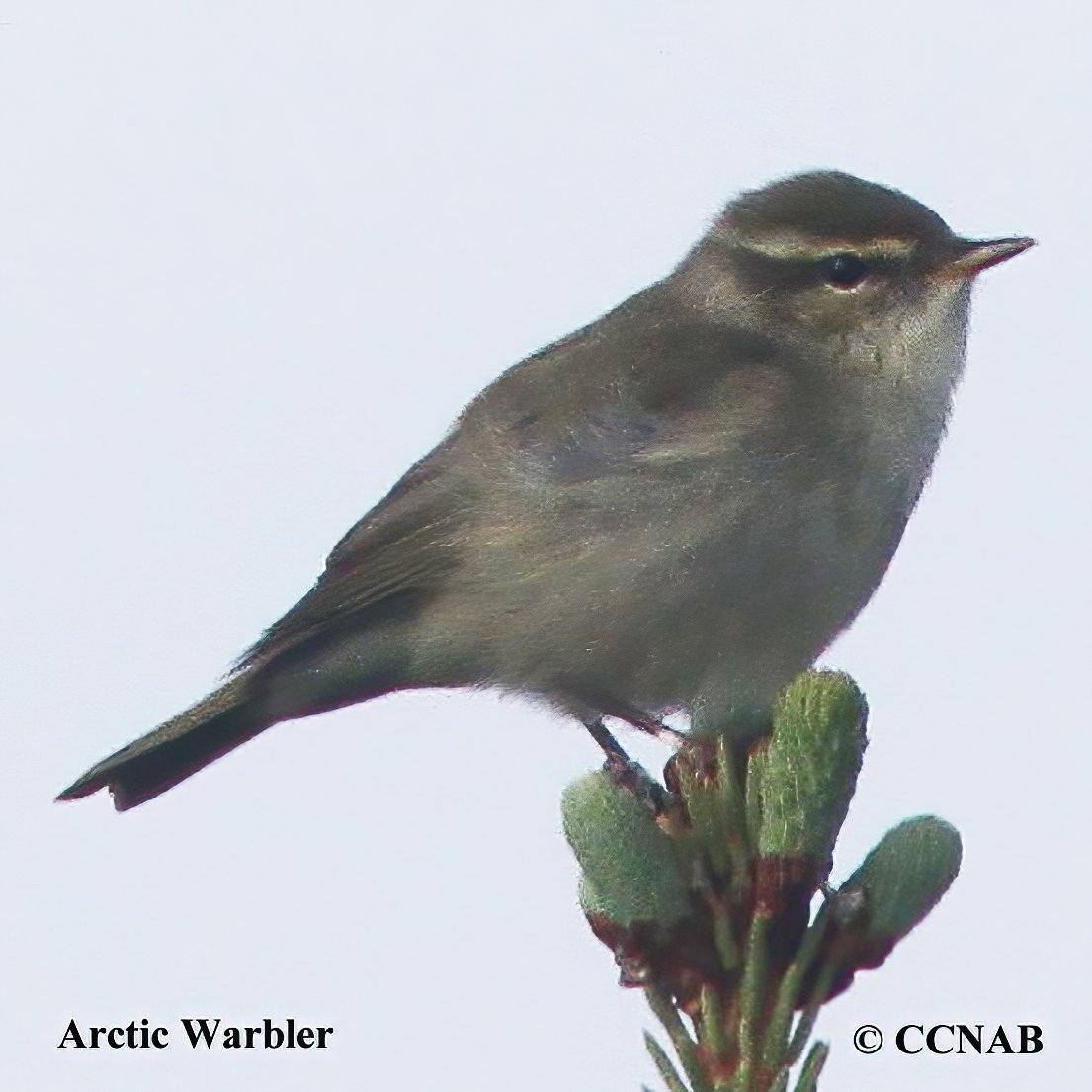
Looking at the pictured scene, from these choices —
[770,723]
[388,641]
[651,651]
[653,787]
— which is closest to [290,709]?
[388,641]

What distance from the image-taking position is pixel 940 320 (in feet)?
13.9

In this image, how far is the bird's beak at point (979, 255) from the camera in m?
4.07

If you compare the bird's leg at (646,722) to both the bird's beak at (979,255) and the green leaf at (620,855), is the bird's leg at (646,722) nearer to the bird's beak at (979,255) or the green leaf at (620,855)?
the green leaf at (620,855)

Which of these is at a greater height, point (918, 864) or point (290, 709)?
point (290, 709)

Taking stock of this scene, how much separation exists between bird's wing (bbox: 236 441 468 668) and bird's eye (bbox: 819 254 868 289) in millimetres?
1030

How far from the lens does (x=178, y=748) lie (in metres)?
4.32

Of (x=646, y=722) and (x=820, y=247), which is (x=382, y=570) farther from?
(x=820, y=247)

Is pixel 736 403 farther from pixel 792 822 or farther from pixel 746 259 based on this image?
pixel 792 822

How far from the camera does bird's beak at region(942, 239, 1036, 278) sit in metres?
4.07

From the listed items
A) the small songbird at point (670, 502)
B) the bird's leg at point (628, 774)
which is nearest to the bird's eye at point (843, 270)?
the small songbird at point (670, 502)

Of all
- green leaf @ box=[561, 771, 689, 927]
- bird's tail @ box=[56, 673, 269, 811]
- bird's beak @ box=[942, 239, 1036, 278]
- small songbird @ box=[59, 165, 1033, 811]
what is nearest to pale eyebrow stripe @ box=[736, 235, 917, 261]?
small songbird @ box=[59, 165, 1033, 811]

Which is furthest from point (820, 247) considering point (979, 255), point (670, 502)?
point (670, 502)

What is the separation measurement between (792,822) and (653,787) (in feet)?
2.10

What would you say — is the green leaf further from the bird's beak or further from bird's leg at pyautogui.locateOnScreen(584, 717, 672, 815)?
the bird's beak
